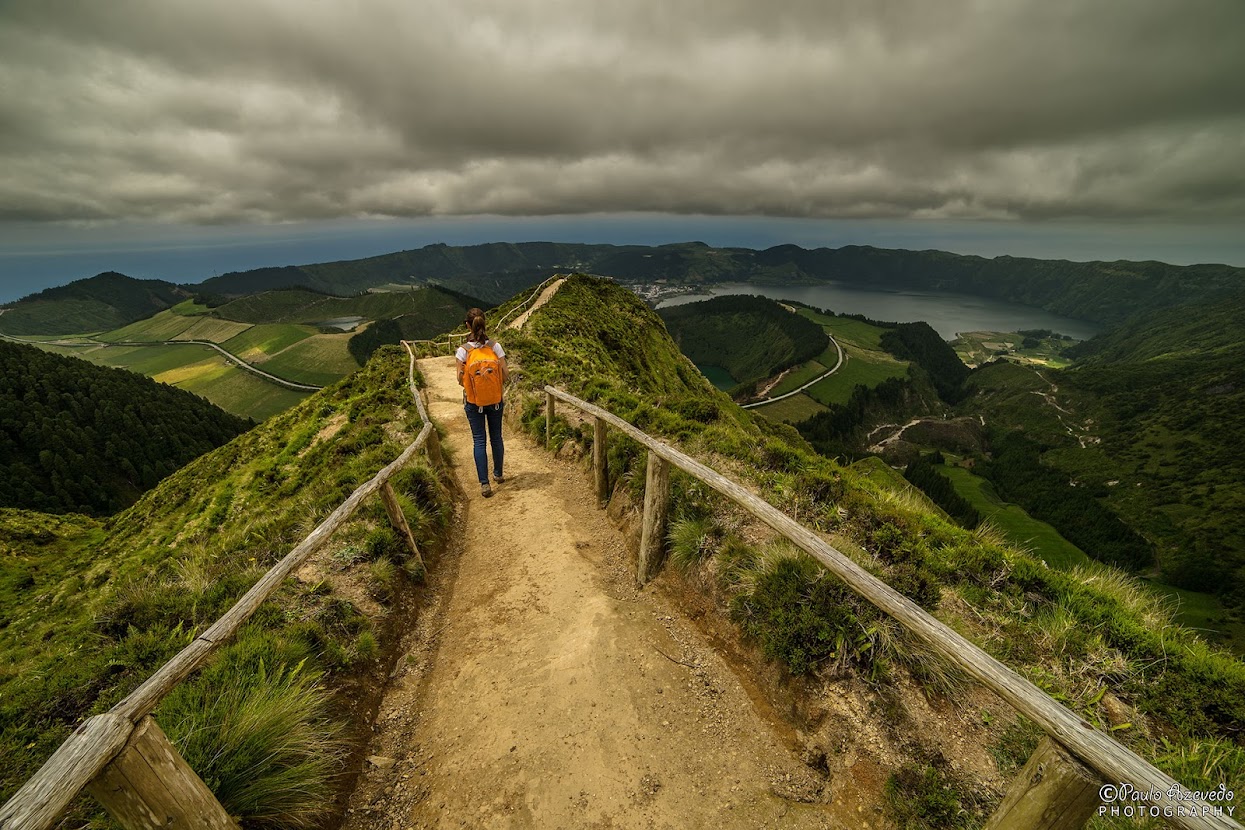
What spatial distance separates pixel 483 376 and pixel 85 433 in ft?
427

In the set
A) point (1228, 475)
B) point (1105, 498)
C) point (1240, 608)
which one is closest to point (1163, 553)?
point (1240, 608)

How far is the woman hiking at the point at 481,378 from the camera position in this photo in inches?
387

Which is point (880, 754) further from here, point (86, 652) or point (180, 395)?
point (180, 395)

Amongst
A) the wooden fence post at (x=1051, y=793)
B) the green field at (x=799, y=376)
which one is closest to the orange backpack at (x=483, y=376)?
the wooden fence post at (x=1051, y=793)

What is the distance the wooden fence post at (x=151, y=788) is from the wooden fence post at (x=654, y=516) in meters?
5.51

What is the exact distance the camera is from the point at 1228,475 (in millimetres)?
113688

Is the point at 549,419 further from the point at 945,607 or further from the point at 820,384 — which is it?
the point at 820,384

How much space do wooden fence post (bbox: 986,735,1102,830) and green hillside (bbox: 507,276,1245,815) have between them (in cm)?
112

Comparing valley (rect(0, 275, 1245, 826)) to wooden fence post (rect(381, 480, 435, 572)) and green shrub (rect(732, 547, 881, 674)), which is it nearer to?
green shrub (rect(732, 547, 881, 674))

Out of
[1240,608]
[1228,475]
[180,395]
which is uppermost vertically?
[180,395]

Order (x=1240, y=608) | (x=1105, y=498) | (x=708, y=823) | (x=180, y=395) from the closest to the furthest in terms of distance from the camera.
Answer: (x=708, y=823) < (x=1240, y=608) < (x=180, y=395) < (x=1105, y=498)

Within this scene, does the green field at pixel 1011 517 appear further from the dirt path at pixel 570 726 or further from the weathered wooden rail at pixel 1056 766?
the weathered wooden rail at pixel 1056 766

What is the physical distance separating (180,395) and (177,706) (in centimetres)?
14645

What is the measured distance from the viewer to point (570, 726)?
5457 millimetres
